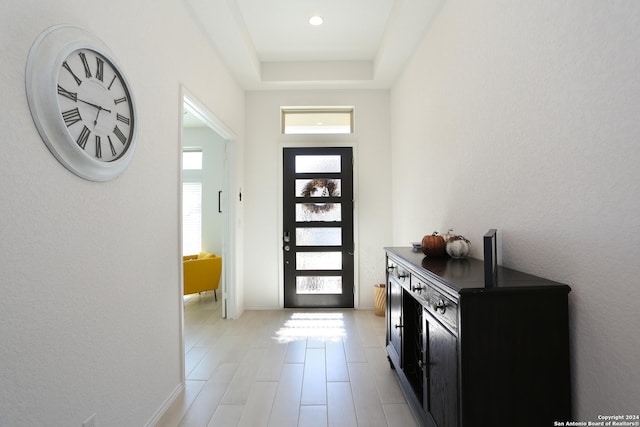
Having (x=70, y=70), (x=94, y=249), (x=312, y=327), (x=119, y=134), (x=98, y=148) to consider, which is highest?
(x=70, y=70)

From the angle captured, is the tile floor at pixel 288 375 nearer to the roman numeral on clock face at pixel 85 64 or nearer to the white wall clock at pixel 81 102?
the white wall clock at pixel 81 102

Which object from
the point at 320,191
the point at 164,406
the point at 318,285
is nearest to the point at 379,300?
the point at 318,285

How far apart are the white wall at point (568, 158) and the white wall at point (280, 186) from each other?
194 cm

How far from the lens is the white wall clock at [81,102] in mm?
1106

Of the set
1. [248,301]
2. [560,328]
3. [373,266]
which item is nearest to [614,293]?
[560,328]

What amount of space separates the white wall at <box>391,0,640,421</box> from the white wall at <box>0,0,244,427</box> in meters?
2.09

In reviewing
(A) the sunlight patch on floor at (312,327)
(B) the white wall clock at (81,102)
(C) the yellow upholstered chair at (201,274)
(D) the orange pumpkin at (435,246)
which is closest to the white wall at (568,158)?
(D) the orange pumpkin at (435,246)

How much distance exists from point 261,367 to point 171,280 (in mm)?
1099

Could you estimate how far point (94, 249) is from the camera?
4.55ft

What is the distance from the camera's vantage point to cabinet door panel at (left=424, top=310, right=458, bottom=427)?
49.8 inches

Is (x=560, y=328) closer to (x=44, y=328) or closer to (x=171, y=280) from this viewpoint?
(x=44, y=328)

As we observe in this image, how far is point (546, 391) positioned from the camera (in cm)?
117

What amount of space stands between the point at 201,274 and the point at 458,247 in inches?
146

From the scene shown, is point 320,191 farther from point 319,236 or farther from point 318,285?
point 318,285
